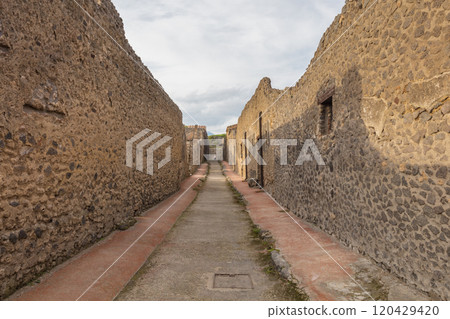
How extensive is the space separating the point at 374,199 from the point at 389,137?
92cm

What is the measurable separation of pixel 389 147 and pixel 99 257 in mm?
4330

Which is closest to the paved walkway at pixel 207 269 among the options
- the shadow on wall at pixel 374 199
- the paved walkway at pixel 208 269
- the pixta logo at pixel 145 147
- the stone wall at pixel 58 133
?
the paved walkway at pixel 208 269

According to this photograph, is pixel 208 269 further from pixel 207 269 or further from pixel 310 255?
pixel 310 255

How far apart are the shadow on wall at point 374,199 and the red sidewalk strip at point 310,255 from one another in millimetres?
253

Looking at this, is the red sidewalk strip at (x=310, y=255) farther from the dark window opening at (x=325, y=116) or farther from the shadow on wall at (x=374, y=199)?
the dark window opening at (x=325, y=116)

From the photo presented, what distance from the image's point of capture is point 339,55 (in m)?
5.52

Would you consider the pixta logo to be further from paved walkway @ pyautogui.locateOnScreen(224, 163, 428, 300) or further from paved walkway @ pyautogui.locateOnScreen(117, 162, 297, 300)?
paved walkway @ pyautogui.locateOnScreen(224, 163, 428, 300)

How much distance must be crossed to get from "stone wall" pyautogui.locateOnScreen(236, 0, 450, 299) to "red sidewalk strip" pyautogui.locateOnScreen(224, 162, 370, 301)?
29cm

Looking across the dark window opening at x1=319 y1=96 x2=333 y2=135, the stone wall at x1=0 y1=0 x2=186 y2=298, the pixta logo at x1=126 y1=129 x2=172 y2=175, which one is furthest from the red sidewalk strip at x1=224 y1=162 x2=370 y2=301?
the pixta logo at x1=126 y1=129 x2=172 y2=175

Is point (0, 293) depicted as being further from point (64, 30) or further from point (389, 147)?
point (389, 147)

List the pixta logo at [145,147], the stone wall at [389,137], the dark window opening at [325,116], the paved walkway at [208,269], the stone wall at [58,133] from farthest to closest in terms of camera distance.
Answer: the pixta logo at [145,147], the dark window opening at [325,116], the paved walkway at [208,269], the stone wall at [58,133], the stone wall at [389,137]

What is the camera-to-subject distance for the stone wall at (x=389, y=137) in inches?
120

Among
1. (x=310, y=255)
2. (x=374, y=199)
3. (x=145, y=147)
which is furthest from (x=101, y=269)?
(x=145, y=147)

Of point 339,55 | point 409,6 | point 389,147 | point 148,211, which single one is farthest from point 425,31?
point 148,211
